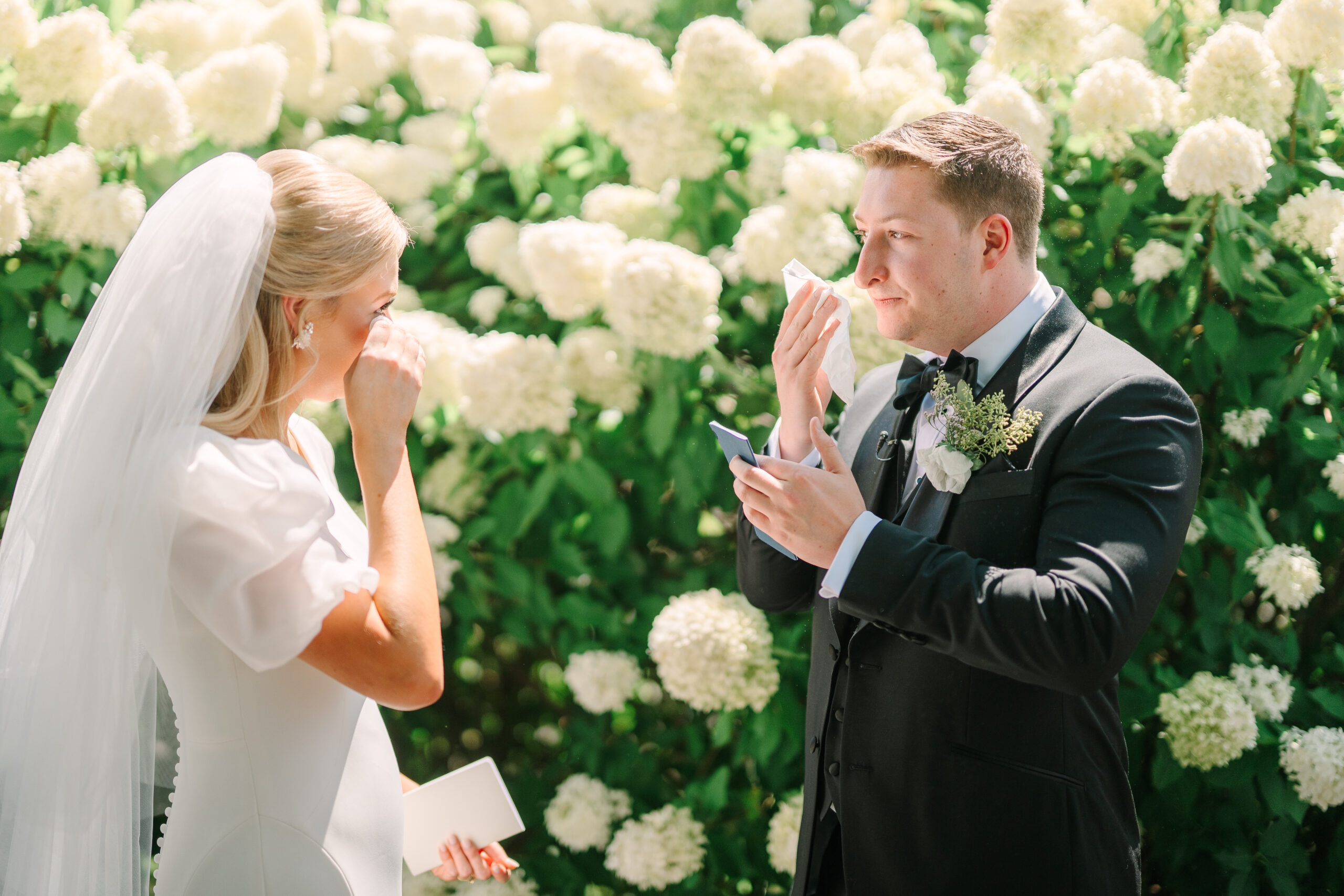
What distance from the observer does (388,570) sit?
1468 millimetres

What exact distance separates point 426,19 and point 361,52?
0.79 ft

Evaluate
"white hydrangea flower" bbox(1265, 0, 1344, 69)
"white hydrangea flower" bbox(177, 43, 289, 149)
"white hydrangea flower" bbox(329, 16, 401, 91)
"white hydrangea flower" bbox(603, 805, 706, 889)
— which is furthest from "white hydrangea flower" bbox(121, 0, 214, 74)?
"white hydrangea flower" bbox(1265, 0, 1344, 69)

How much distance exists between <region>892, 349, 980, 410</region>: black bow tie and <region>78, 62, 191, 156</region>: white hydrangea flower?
2088mm

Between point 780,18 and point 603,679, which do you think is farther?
point 780,18

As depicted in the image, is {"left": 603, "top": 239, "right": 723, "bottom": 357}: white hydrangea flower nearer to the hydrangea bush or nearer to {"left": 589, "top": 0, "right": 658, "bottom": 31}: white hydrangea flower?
the hydrangea bush

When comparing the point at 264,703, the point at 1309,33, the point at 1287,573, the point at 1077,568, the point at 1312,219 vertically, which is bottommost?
the point at 1287,573

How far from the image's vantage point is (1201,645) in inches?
99.4

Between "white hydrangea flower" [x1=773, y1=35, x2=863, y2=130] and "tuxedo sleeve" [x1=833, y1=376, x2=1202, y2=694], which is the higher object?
"white hydrangea flower" [x1=773, y1=35, x2=863, y2=130]

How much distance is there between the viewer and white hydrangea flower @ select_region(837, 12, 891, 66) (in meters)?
2.90

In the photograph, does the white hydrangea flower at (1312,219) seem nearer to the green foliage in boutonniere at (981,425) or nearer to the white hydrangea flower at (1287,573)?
the white hydrangea flower at (1287,573)

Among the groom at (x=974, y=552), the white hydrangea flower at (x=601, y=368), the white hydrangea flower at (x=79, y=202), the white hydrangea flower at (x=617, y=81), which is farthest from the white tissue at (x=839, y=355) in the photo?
the white hydrangea flower at (x=79, y=202)

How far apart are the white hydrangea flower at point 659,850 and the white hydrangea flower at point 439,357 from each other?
3.99ft

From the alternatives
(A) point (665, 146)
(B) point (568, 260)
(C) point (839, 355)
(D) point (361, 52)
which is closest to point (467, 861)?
(C) point (839, 355)

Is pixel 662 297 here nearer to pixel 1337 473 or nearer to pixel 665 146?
pixel 665 146
